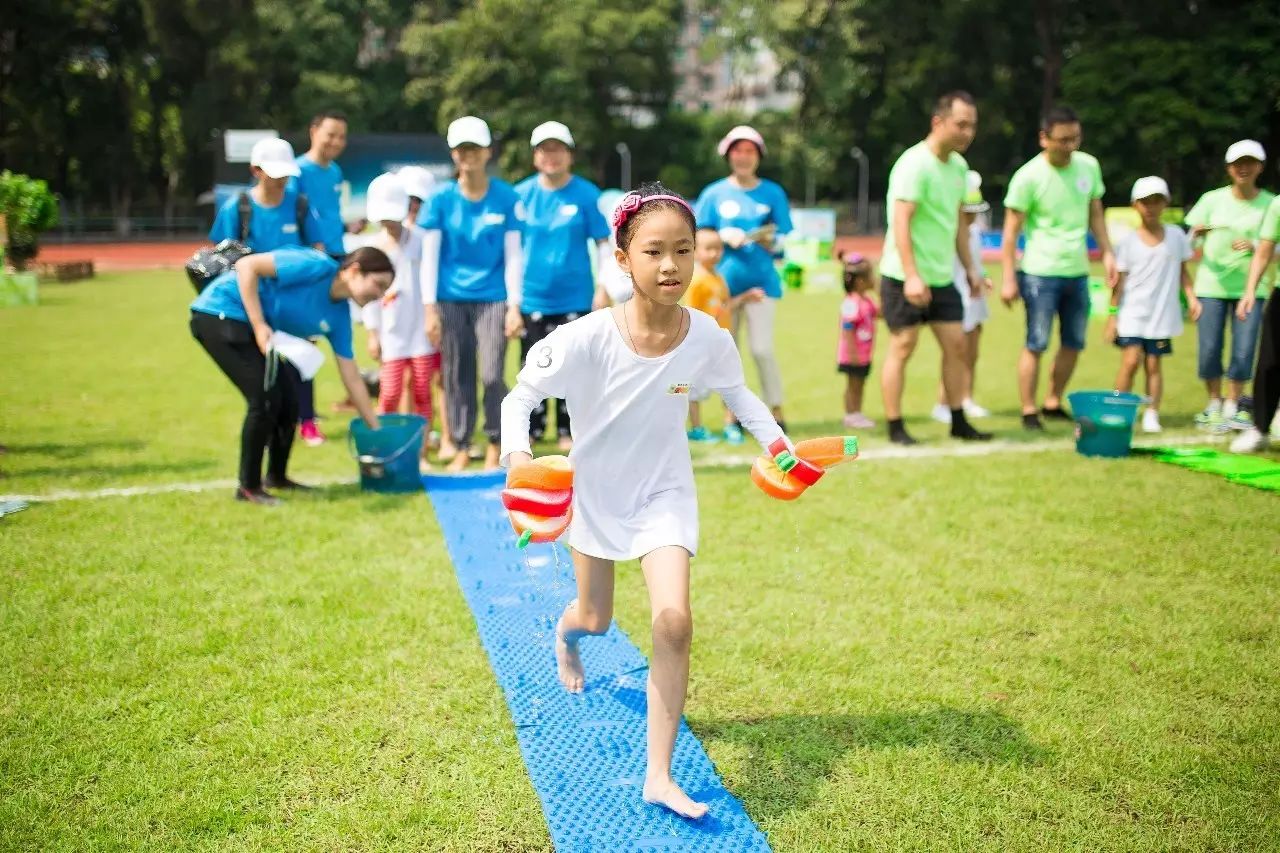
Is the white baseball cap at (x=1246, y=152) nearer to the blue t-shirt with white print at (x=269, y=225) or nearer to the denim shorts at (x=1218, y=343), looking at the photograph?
the denim shorts at (x=1218, y=343)

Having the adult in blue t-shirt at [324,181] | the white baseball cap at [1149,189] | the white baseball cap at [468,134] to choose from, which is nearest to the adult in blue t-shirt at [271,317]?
the white baseball cap at [468,134]

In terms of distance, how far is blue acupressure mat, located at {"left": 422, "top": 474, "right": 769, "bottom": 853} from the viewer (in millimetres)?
3041

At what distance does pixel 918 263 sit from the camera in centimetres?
777

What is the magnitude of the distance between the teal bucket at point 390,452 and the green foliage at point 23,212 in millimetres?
18264

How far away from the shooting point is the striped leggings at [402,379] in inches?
305

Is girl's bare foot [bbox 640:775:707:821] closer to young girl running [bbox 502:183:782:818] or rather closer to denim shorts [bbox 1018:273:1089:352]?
young girl running [bbox 502:183:782:818]

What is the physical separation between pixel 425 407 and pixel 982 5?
4798 cm

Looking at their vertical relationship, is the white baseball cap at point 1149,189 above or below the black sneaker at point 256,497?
above

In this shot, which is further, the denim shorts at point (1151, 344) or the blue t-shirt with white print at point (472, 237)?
the denim shorts at point (1151, 344)

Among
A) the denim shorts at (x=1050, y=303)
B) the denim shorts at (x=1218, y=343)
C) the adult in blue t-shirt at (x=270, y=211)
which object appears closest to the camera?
the adult in blue t-shirt at (x=270, y=211)

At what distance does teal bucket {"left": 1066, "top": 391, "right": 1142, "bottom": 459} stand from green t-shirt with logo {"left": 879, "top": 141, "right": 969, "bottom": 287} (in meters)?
1.35

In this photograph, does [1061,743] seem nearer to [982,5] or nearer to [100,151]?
[982,5]

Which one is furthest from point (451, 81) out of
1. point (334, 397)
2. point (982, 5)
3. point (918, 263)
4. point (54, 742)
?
point (54, 742)

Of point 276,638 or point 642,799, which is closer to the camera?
point 642,799
